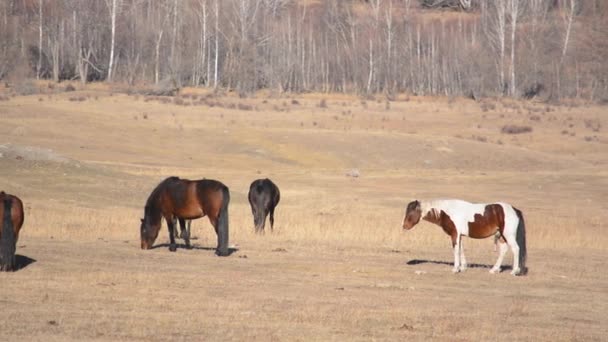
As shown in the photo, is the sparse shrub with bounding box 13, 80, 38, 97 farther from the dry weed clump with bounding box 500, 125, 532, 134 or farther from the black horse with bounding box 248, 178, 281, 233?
the black horse with bounding box 248, 178, 281, 233

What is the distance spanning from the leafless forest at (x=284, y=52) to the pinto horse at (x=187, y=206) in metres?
64.2

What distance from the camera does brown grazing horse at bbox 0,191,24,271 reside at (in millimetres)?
16078

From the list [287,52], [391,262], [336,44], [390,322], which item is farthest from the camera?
[336,44]

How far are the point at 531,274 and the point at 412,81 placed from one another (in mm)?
83318

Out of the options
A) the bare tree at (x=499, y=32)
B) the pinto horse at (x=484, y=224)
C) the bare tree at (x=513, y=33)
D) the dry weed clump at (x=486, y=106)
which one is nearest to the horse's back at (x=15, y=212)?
the pinto horse at (x=484, y=224)

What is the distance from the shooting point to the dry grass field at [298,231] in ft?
43.0

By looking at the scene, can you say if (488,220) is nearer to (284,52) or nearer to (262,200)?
(262,200)

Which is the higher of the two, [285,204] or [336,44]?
[336,44]

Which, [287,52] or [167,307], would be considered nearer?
[167,307]

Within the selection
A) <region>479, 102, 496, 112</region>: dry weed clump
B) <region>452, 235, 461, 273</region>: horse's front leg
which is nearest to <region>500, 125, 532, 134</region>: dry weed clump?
<region>479, 102, 496, 112</region>: dry weed clump

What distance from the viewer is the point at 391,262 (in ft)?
65.2

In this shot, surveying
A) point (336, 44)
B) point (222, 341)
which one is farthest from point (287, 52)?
point (222, 341)

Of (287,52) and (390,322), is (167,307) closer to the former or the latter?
(390,322)

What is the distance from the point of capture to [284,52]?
327ft
